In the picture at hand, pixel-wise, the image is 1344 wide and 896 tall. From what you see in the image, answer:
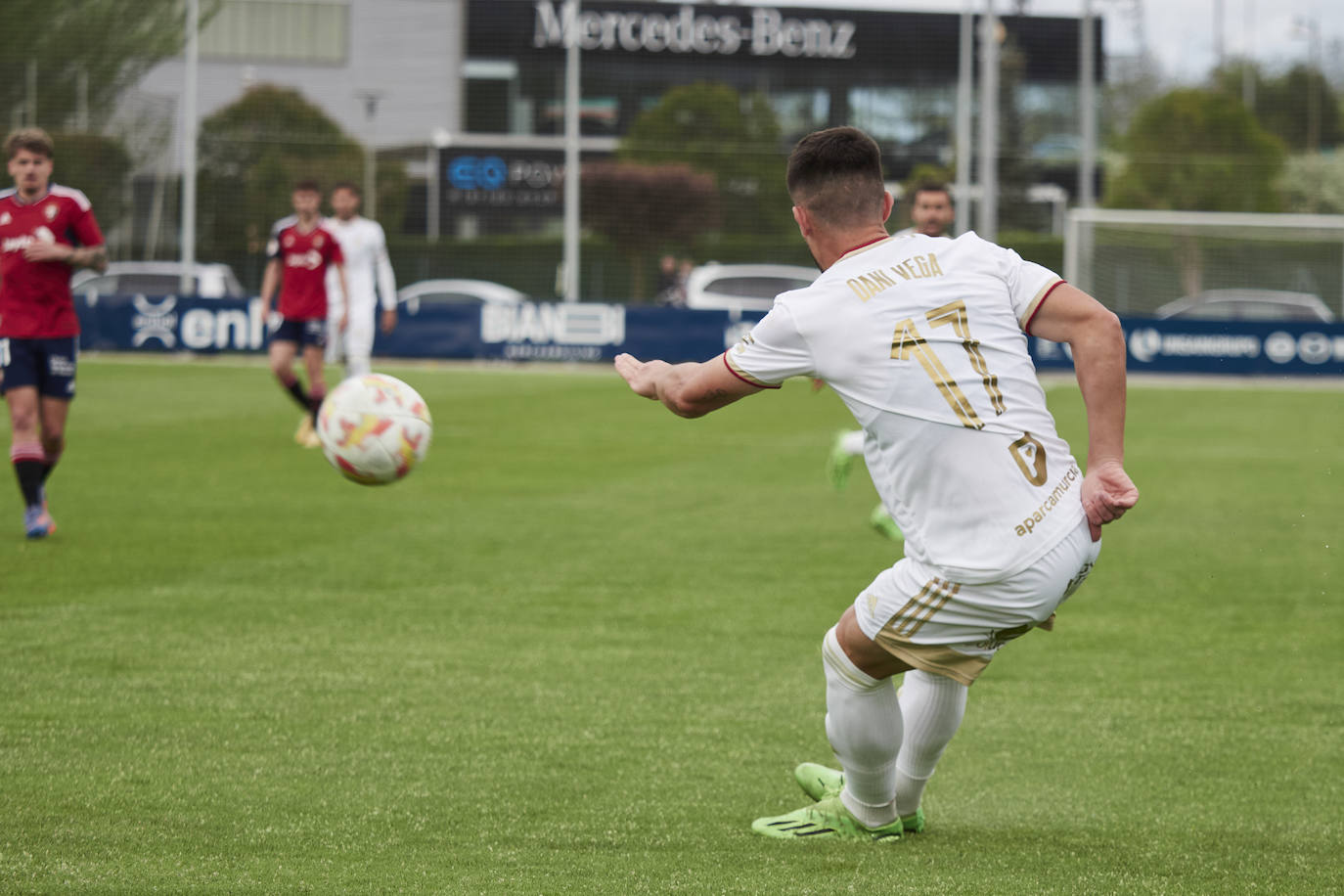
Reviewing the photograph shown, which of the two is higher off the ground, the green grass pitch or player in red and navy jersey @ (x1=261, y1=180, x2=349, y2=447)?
player in red and navy jersey @ (x1=261, y1=180, x2=349, y2=447)

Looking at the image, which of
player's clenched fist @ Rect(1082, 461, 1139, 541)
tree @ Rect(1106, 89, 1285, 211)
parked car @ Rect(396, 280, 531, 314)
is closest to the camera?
player's clenched fist @ Rect(1082, 461, 1139, 541)

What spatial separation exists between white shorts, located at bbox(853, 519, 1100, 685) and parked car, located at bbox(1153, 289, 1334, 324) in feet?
83.1

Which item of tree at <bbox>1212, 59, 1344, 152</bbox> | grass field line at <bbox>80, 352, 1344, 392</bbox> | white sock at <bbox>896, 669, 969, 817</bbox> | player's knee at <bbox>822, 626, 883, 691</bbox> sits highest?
tree at <bbox>1212, 59, 1344, 152</bbox>

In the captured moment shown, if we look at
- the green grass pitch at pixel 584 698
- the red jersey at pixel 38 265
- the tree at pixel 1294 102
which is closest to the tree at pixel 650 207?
the green grass pitch at pixel 584 698

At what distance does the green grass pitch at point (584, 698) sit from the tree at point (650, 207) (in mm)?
26035

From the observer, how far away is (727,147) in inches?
1550

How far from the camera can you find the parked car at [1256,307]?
28.7 m

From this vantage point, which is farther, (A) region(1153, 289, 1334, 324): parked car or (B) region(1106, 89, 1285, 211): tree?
(B) region(1106, 89, 1285, 211): tree

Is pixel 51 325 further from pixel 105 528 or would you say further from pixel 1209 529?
pixel 1209 529

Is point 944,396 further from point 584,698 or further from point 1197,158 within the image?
point 1197,158

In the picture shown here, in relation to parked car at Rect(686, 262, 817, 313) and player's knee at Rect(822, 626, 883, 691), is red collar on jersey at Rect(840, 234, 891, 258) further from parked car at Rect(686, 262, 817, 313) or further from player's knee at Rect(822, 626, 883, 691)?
parked car at Rect(686, 262, 817, 313)

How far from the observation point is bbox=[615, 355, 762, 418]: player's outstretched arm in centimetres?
375

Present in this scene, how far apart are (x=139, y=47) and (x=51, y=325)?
30.5m

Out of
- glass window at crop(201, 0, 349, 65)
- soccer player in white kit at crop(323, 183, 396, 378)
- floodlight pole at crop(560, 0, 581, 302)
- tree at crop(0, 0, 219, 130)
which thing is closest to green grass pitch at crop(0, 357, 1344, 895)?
soccer player in white kit at crop(323, 183, 396, 378)
